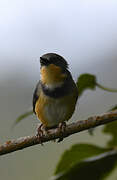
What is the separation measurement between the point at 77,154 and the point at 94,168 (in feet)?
0.50

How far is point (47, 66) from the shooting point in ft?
11.8

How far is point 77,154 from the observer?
2707 mm

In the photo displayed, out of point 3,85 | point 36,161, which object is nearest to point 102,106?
point 36,161

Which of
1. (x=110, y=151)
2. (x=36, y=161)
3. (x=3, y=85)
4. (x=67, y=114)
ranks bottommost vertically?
(x=3, y=85)

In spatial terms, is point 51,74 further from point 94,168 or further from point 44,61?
point 94,168

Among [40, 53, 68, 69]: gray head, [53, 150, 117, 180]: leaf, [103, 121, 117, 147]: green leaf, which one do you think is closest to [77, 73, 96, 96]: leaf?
[103, 121, 117, 147]: green leaf

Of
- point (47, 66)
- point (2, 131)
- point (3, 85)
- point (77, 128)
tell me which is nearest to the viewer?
point (77, 128)

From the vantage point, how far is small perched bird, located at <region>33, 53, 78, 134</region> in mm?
3602

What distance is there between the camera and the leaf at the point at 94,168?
100 inches

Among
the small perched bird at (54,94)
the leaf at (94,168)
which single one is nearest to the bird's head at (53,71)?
the small perched bird at (54,94)

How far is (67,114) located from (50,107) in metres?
0.11

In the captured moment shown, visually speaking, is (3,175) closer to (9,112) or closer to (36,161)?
(36,161)

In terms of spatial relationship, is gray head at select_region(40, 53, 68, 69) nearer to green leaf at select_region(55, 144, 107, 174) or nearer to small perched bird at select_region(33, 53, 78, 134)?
small perched bird at select_region(33, 53, 78, 134)

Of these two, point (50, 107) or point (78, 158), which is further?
point (50, 107)
